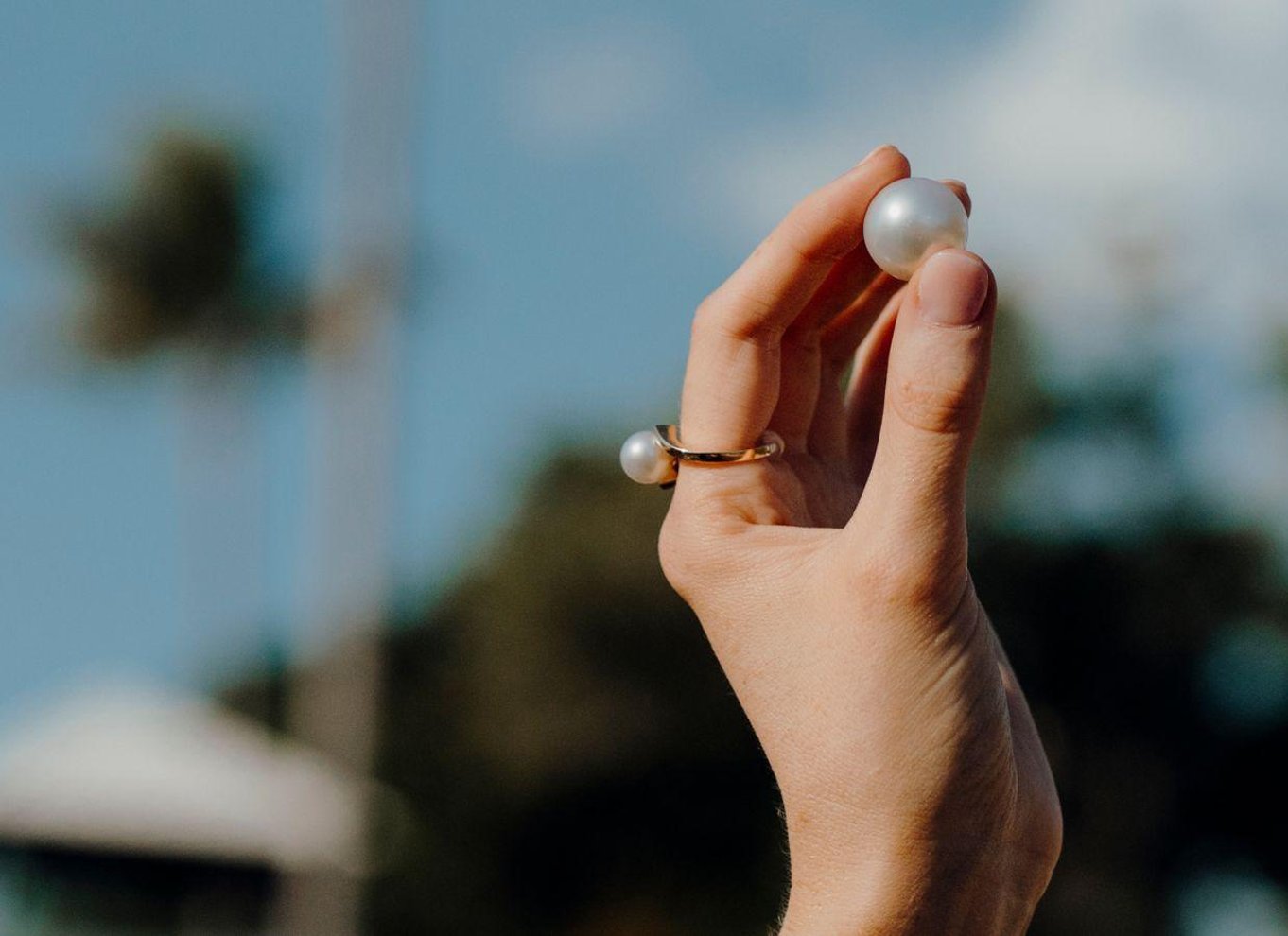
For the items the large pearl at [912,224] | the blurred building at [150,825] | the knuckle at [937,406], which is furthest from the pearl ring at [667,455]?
the blurred building at [150,825]

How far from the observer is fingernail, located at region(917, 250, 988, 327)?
69.9 inches

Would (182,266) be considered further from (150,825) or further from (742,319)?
(742,319)

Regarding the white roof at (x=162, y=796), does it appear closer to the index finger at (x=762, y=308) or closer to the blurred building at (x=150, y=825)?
the blurred building at (x=150, y=825)

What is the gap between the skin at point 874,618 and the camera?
1803mm

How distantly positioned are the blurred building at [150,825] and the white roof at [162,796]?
19 millimetres

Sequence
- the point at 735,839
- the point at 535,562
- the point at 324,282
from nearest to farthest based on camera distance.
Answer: the point at 324,282
the point at 735,839
the point at 535,562

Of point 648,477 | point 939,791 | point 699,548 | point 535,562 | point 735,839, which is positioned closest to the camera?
point 939,791

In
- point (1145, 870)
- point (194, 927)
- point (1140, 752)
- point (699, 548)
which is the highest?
point (699, 548)

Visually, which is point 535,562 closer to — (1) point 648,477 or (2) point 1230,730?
(2) point 1230,730

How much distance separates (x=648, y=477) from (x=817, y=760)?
57cm

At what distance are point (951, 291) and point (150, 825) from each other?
2214 cm

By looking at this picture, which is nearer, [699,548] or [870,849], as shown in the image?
[870,849]

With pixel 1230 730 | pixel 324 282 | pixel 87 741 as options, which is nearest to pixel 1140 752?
pixel 1230 730

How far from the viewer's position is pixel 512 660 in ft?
84.6
